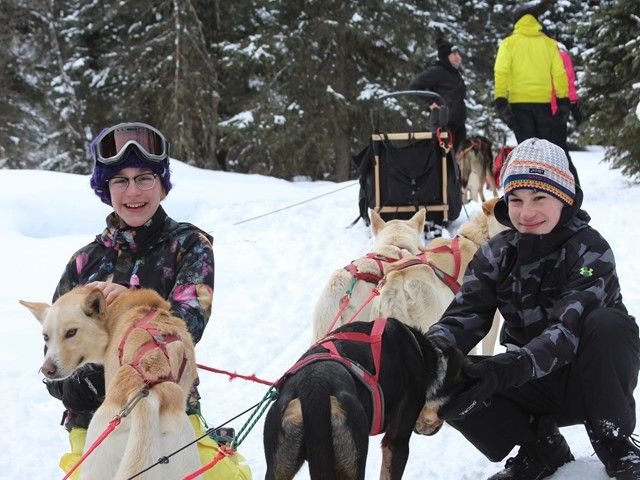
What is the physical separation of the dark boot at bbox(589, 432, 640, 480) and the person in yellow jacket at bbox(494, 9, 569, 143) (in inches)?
224

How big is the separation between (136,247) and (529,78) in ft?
19.6

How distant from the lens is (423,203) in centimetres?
734

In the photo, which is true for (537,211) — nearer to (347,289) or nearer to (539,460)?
(539,460)

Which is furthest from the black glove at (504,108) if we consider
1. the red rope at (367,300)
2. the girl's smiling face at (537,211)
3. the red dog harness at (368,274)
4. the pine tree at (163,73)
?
the pine tree at (163,73)

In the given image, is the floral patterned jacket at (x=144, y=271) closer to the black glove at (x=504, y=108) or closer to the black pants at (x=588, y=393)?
the black pants at (x=588, y=393)

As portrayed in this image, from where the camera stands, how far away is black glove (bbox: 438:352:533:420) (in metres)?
2.03

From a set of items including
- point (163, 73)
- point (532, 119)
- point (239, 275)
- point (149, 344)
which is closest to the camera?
point (149, 344)

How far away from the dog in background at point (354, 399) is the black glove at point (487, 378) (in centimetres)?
4

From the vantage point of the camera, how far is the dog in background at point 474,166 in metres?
9.68

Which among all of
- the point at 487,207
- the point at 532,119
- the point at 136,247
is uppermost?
the point at 136,247

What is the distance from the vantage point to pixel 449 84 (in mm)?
8930

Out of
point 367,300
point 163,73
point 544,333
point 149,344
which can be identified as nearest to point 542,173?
point 544,333

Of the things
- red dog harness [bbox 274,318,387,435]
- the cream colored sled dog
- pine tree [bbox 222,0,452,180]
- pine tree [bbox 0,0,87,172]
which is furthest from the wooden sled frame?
pine tree [bbox 0,0,87,172]

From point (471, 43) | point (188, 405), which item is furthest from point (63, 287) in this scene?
point (471, 43)
